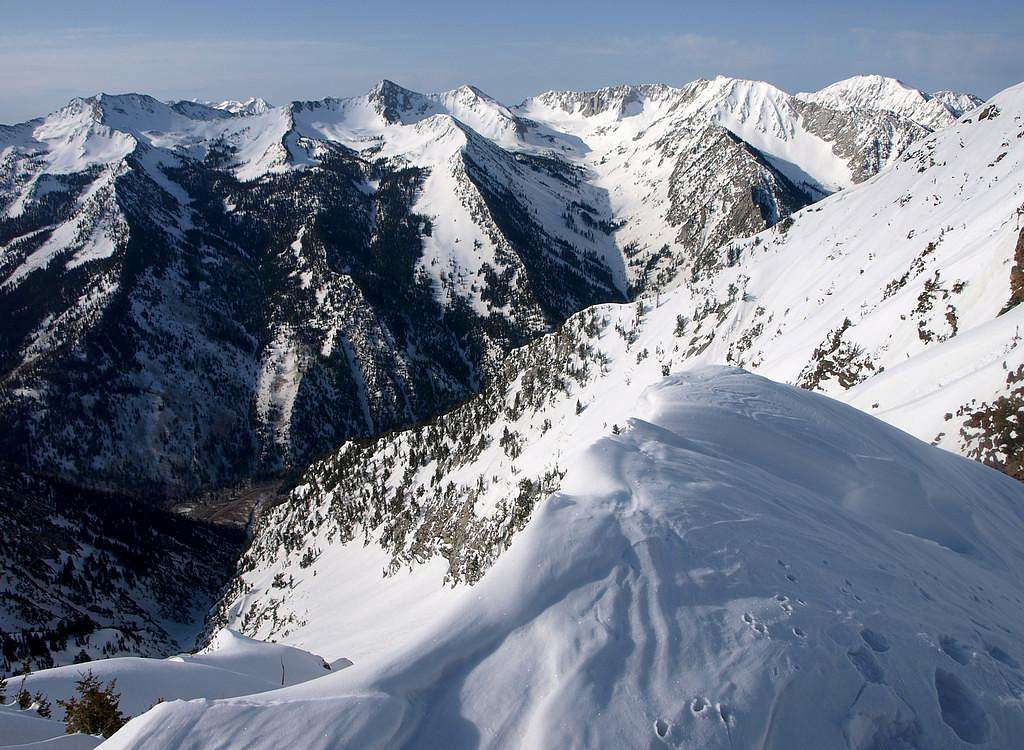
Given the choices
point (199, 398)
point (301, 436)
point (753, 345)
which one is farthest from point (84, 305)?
point (753, 345)

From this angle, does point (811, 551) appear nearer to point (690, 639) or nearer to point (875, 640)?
point (875, 640)

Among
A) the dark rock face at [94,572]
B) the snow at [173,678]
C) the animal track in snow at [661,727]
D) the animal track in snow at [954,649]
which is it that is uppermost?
the animal track in snow at [661,727]

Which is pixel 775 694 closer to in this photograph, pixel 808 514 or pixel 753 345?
pixel 808 514

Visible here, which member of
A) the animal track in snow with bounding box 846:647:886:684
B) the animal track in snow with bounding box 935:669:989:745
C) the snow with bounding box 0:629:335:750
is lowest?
the snow with bounding box 0:629:335:750

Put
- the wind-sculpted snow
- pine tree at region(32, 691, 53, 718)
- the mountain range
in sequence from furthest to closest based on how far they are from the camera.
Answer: pine tree at region(32, 691, 53, 718) → the mountain range → the wind-sculpted snow

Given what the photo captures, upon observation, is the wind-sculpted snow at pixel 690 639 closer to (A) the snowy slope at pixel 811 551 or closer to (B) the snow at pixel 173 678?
(A) the snowy slope at pixel 811 551

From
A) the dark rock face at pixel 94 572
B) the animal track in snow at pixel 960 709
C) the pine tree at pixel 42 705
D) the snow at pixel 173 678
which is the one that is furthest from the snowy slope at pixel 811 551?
the dark rock face at pixel 94 572

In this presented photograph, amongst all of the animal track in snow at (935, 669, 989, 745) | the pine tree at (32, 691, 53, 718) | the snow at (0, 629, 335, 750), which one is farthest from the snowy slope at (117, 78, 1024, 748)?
the pine tree at (32, 691, 53, 718)

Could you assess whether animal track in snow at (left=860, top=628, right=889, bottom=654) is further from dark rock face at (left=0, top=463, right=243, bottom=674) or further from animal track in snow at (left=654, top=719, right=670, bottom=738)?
dark rock face at (left=0, top=463, right=243, bottom=674)
